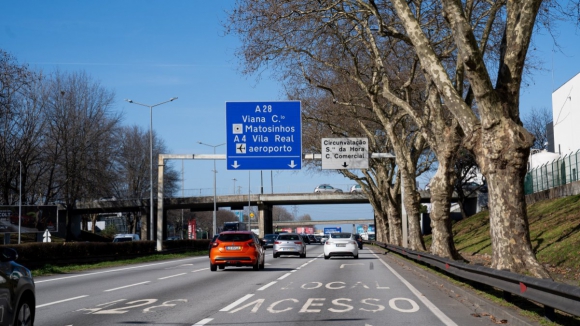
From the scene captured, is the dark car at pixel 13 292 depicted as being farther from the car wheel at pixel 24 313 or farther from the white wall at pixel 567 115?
the white wall at pixel 567 115

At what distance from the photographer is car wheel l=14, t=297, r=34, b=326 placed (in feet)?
26.4

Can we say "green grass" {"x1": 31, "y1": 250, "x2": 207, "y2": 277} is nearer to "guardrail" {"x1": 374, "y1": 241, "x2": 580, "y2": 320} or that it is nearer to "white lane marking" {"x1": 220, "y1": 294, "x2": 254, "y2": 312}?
"white lane marking" {"x1": 220, "y1": 294, "x2": 254, "y2": 312}

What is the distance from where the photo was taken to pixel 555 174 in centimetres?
4844

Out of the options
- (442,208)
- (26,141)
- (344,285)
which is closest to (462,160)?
(26,141)

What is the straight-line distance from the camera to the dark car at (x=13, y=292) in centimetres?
762

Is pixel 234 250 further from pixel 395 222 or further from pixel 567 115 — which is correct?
pixel 567 115

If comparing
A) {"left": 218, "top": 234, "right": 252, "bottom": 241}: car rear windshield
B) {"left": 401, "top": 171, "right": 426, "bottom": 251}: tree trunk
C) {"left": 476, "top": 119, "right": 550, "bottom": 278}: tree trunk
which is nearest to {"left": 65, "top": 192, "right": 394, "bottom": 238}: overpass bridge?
{"left": 401, "top": 171, "right": 426, "bottom": 251}: tree trunk

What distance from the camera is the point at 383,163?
186 feet

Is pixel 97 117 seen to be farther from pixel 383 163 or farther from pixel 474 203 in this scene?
pixel 474 203

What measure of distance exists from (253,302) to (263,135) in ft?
65.8

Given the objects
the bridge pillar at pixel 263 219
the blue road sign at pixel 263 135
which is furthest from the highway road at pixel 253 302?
the bridge pillar at pixel 263 219

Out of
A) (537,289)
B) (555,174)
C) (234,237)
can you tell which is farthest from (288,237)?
(537,289)

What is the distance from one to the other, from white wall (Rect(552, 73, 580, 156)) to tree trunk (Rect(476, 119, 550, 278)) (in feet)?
141

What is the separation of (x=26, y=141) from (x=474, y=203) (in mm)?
49711
